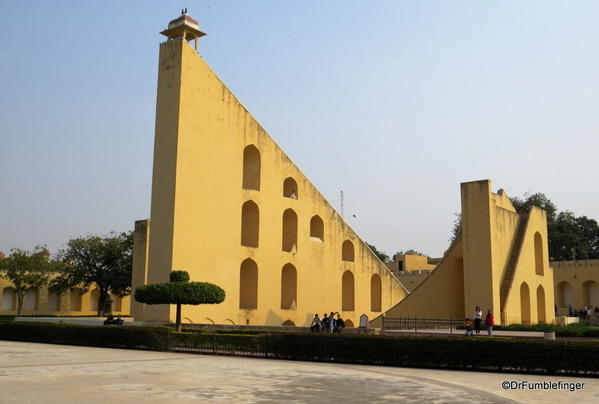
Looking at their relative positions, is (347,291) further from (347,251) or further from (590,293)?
(590,293)

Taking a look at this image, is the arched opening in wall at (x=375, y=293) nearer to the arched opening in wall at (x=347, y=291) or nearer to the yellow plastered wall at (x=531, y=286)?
the arched opening in wall at (x=347, y=291)

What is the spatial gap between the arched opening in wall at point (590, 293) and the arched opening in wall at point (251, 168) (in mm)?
30260

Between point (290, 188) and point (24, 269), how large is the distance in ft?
69.7

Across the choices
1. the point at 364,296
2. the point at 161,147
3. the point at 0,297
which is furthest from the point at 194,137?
the point at 0,297

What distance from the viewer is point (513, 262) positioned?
26000mm

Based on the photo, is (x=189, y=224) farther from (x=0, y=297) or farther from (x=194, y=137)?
(x=0, y=297)

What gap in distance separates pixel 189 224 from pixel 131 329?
5706 millimetres

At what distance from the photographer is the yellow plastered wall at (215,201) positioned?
68.3 feet

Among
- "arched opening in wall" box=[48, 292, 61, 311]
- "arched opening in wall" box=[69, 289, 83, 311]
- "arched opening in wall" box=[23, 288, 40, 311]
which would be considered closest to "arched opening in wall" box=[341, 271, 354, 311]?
"arched opening in wall" box=[69, 289, 83, 311]

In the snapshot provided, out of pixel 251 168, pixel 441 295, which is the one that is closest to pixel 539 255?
pixel 441 295

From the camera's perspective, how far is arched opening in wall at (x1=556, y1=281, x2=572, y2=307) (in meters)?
45.2

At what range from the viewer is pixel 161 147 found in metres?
21.5

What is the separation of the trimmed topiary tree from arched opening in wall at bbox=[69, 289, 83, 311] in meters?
28.4

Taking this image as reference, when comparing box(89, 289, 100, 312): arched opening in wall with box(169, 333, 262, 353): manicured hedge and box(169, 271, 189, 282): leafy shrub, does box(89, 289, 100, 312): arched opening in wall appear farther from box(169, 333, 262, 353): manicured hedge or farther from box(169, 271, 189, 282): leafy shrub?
box(169, 333, 262, 353): manicured hedge
